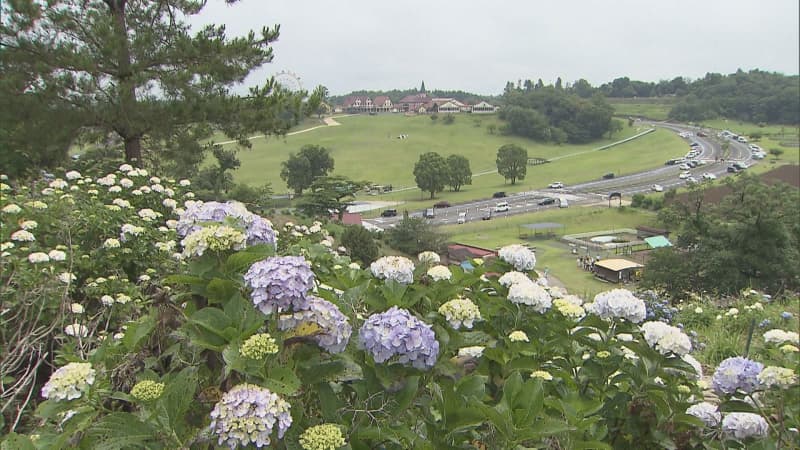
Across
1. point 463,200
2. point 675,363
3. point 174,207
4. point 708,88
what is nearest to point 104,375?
point 675,363

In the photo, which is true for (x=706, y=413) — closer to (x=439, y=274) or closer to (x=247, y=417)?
(x=439, y=274)

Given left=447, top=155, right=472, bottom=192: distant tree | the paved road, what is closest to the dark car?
the paved road

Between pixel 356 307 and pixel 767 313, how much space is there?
5.14 metres

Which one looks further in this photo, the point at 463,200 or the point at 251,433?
the point at 463,200

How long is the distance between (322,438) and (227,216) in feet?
1.89

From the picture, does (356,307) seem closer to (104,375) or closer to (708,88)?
(104,375)

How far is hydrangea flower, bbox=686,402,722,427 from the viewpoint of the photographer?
5.24 ft

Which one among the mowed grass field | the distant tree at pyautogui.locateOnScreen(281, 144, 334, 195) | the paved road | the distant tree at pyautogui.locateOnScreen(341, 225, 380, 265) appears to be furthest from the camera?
the mowed grass field

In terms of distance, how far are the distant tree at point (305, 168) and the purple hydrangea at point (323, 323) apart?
1311cm

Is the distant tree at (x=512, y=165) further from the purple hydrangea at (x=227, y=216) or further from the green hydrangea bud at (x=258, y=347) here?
the green hydrangea bud at (x=258, y=347)

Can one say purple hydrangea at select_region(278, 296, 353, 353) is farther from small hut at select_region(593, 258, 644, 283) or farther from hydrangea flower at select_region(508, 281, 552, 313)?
small hut at select_region(593, 258, 644, 283)

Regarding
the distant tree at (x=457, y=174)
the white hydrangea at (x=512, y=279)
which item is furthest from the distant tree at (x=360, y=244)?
the distant tree at (x=457, y=174)

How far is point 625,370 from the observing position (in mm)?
1547

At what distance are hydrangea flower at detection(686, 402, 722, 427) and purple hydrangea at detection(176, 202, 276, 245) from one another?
1.44 m
